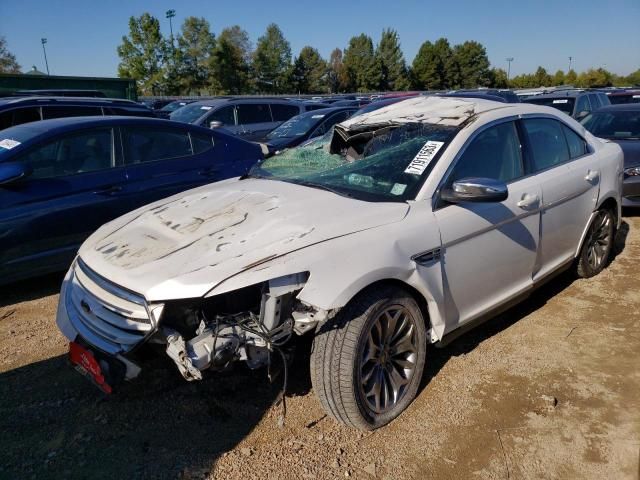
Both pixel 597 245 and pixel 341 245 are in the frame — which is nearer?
pixel 341 245

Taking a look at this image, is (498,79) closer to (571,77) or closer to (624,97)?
(571,77)

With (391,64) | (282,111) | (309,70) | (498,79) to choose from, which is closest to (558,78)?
(498,79)

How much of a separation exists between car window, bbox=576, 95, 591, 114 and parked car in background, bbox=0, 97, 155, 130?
948cm

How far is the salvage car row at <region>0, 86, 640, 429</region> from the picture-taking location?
7.77ft

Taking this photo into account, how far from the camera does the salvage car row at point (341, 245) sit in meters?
2.37

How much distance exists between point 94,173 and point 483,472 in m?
4.04

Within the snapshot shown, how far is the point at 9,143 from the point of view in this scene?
4.45m

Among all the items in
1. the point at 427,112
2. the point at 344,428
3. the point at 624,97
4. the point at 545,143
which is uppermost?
the point at 427,112

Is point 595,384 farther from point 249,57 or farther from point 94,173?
point 249,57

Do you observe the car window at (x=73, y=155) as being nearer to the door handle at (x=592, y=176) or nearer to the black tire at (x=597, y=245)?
the door handle at (x=592, y=176)

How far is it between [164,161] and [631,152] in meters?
6.07

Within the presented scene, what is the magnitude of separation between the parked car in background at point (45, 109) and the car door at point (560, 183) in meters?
6.53

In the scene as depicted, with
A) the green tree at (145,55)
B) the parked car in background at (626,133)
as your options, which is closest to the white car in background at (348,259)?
the parked car in background at (626,133)

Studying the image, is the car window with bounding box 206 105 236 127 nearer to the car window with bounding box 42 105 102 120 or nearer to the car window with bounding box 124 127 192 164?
the car window with bounding box 42 105 102 120
